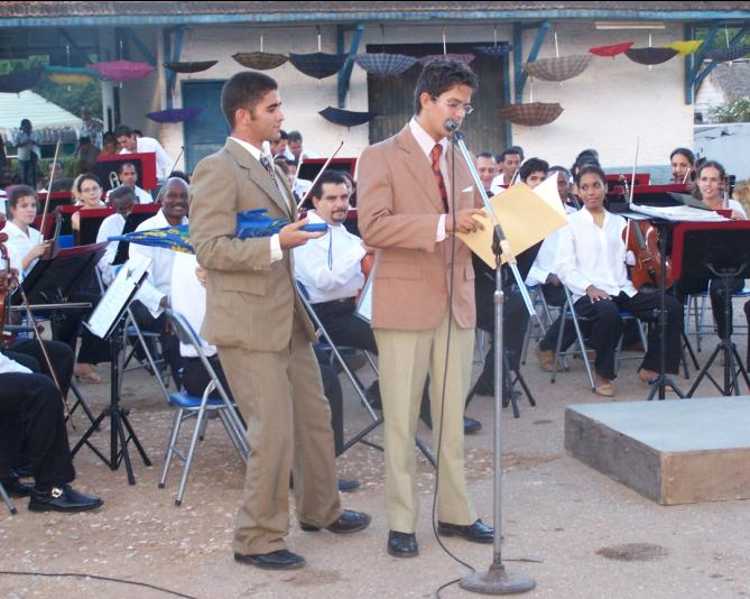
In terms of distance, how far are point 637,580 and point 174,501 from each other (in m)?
2.41

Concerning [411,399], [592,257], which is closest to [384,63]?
[592,257]

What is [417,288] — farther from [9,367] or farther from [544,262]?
[544,262]

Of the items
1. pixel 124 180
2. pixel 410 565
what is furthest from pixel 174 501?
pixel 124 180

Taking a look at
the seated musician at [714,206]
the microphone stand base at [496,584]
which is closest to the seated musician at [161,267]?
the microphone stand base at [496,584]

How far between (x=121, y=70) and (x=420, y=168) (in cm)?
1356

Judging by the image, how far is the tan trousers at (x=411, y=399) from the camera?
17.6ft

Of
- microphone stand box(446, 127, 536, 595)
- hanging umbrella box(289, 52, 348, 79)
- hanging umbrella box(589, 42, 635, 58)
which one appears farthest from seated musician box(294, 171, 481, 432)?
hanging umbrella box(589, 42, 635, 58)

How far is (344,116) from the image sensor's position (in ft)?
61.8

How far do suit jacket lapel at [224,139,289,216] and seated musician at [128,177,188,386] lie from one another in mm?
2579

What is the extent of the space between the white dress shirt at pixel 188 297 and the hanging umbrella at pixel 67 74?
13.0m

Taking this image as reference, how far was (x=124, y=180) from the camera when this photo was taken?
1191cm

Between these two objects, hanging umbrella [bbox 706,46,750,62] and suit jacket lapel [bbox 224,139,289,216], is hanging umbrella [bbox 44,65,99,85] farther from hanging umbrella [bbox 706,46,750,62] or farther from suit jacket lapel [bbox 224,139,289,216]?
→ suit jacket lapel [bbox 224,139,289,216]

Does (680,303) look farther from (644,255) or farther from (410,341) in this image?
(410,341)

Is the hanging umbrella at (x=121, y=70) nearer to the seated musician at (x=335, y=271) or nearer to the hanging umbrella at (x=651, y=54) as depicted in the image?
the hanging umbrella at (x=651, y=54)
